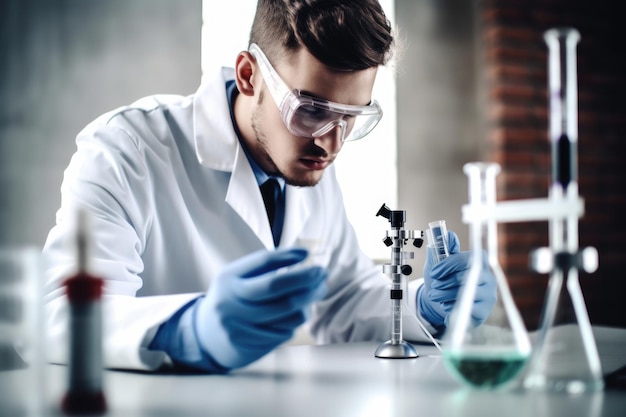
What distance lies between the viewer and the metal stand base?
1.33 m

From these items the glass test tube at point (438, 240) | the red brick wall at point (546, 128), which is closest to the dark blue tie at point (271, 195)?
the glass test tube at point (438, 240)

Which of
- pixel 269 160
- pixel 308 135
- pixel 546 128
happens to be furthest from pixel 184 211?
pixel 546 128

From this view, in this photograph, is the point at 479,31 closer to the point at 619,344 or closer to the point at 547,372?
the point at 619,344

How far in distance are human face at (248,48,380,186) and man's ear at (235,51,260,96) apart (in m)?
0.07

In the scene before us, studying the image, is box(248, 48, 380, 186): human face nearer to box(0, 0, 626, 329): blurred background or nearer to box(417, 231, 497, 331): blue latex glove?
box(417, 231, 497, 331): blue latex glove

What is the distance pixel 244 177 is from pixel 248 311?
0.85 metres

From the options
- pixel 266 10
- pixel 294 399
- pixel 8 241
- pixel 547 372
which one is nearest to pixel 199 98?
pixel 266 10

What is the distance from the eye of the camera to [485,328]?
87 centimetres

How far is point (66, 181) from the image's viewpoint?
5.25 ft

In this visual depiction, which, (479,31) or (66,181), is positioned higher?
(479,31)

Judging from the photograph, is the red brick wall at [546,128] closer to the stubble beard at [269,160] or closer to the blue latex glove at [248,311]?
the stubble beard at [269,160]

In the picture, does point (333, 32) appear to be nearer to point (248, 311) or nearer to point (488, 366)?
point (248, 311)

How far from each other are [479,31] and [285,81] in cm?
246

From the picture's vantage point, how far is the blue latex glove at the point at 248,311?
3.34 feet
